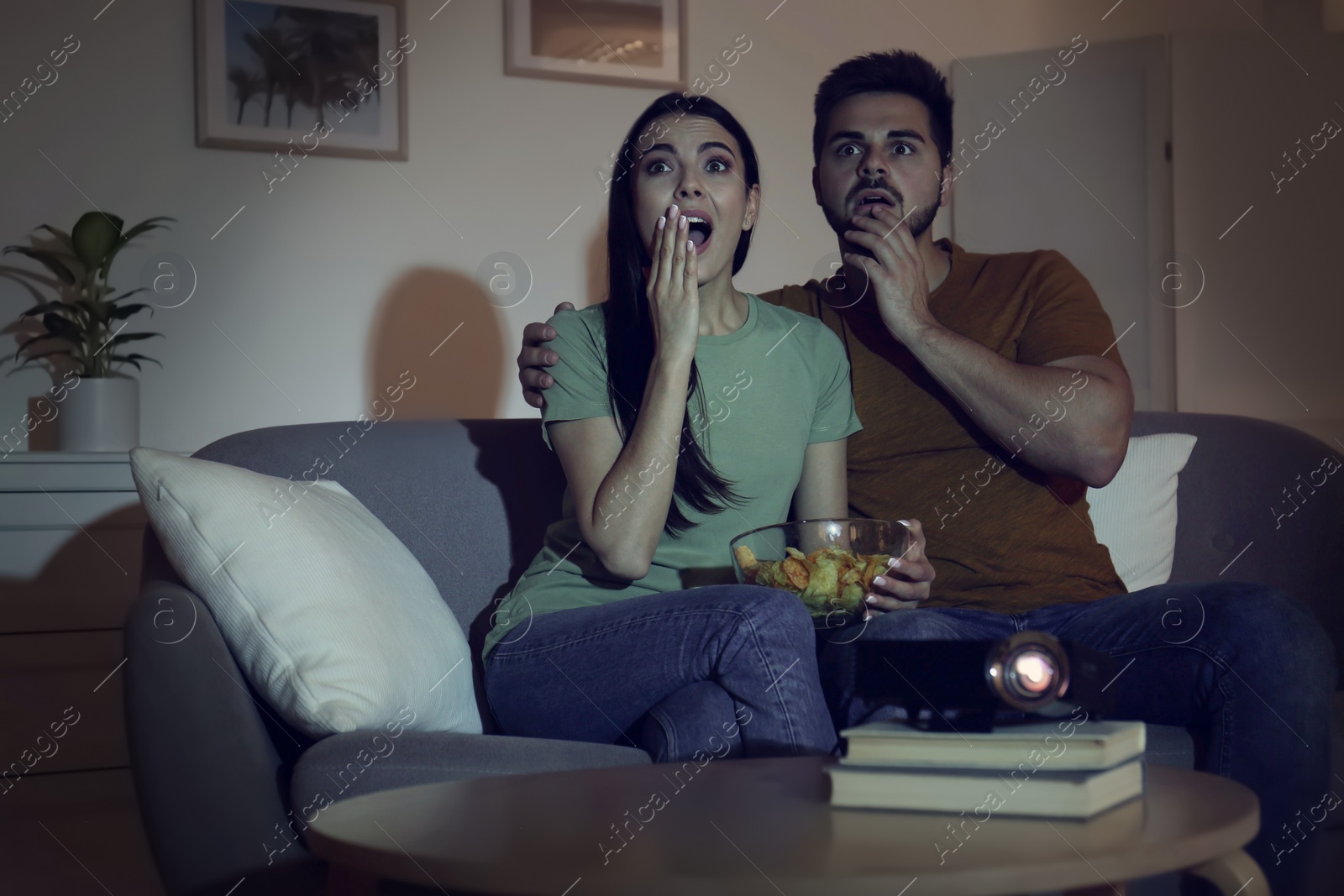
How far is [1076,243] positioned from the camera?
11.5 ft

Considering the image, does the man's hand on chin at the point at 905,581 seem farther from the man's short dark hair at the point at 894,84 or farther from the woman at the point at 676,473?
the man's short dark hair at the point at 894,84

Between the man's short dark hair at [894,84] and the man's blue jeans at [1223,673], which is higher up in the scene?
the man's short dark hair at [894,84]

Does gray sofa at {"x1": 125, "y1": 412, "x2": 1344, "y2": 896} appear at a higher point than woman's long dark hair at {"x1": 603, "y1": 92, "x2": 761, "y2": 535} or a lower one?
lower

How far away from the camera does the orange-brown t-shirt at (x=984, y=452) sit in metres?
1.66

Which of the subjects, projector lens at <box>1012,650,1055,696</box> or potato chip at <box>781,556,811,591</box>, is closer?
projector lens at <box>1012,650,1055,696</box>

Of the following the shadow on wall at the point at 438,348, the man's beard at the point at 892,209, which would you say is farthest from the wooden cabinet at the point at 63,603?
the man's beard at the point at 892,209

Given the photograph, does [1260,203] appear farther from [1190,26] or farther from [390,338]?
[390,338]

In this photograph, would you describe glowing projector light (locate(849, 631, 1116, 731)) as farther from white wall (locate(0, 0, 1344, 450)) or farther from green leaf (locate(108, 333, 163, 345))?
white wall (locate(0, 0, 1344, 450))

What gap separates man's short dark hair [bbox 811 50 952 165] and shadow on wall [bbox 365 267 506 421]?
1472mm

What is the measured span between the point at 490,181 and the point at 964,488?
6.37 feet

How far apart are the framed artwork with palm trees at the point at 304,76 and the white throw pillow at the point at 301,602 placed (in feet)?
6.05

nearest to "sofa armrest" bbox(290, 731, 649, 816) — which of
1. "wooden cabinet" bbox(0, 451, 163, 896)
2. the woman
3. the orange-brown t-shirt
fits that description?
the woman

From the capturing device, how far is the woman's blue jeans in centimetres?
121

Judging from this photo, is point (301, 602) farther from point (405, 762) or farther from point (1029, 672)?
point (1029, 672)
